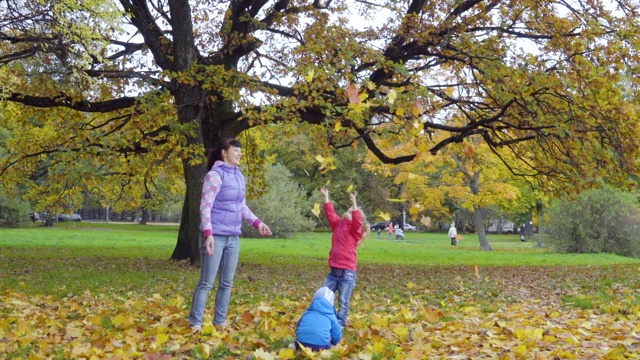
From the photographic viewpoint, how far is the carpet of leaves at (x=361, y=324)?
5.17m

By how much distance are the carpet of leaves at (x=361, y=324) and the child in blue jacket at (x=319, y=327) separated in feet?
0.32

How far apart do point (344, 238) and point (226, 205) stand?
4.16 ft

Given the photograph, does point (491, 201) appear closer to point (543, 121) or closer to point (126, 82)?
point (543, 121)

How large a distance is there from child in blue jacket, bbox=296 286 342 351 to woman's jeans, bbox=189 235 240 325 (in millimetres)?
1235

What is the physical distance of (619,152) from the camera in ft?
45.1

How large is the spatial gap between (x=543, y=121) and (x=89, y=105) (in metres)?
9.87

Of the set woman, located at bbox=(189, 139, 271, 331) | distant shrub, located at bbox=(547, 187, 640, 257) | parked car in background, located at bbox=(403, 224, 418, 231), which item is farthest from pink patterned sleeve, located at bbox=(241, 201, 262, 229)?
parked car in background, located at bbox=(403, 224, 418, 231)

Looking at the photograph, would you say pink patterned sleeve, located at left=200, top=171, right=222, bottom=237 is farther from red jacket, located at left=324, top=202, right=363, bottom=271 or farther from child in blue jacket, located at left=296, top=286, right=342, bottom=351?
child in blue jacket, located at left=296, top=286, right=342, bottom=351

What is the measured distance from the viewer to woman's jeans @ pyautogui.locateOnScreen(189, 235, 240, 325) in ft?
20.6

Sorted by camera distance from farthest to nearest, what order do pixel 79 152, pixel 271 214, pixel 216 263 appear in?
1. pixel 271 214
2. pixel 79 152
3. pixel 216 263

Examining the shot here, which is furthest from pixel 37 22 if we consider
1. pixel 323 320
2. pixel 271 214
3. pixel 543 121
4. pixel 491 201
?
pixel 271 214

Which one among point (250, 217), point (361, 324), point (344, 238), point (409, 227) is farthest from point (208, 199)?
point (409, 227)

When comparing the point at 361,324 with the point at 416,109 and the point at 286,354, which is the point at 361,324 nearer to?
the point at 286,354

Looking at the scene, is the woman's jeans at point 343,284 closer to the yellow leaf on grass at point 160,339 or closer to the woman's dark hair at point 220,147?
the woman's dark hair at point 220,147
